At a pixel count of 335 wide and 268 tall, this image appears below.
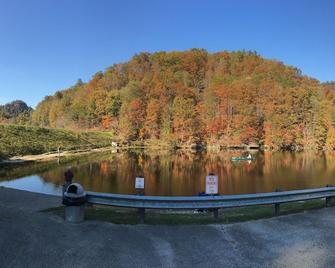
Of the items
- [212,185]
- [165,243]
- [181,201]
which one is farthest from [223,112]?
[165,243]

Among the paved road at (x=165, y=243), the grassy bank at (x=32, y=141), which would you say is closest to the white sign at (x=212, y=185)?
the paved road at (x=165, y=243)

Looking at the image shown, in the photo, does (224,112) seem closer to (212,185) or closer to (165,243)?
(212,185)

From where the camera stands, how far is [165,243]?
6.65m

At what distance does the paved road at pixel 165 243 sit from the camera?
5652 mm

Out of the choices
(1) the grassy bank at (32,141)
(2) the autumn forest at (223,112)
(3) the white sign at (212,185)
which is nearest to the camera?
(3) the white sign at (212,185)

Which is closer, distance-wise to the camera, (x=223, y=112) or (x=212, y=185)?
(x=212, y=185)

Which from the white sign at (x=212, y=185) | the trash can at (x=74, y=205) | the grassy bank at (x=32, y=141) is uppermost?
the grassy bank at (x=32, y=141)

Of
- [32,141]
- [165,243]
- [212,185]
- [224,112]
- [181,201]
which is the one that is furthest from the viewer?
[224,112]

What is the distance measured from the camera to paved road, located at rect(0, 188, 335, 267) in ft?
18.5

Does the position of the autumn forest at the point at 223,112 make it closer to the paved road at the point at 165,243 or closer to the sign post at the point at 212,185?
the sign post at the point at 212,185

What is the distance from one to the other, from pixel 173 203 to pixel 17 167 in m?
31.2

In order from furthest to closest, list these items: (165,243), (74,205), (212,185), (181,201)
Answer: (212,185) < (181,201) < (74,205) < (165,243)

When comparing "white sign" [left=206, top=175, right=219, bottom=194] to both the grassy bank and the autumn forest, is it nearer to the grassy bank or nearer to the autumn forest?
the grassy bank

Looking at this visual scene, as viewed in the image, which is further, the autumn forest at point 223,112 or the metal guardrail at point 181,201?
the autumn forest at point 223,112
